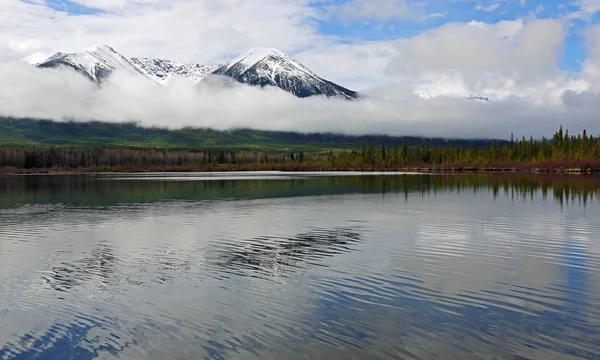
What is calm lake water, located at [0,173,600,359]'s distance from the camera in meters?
15.9

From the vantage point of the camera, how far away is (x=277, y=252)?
31.7 metres

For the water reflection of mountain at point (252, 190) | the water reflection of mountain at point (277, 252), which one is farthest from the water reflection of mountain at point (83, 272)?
the water reflection of mountain at point (252, 190)

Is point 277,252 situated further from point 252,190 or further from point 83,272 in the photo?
point 252,190

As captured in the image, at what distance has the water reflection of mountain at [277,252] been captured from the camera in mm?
26766

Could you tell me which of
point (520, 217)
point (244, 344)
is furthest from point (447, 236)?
point (244, 344)

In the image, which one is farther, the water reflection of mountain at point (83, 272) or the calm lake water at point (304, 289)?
the water reflection of mountain at point (83, 272)

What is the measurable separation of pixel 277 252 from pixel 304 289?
9.55m

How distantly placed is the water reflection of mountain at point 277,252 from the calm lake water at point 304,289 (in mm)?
131

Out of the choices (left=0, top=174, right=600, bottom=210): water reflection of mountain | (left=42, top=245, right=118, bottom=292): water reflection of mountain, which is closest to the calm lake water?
(left=42, top=245, right=118, bottom=292): water reflection of mountain

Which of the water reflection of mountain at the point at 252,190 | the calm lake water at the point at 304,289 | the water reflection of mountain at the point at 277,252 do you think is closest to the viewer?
the calm lake water at the point at 304,289

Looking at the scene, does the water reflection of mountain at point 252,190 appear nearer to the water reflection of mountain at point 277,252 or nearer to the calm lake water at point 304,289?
the calm lake water at point 304,289

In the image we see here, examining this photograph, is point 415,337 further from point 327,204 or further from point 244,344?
point 327,204

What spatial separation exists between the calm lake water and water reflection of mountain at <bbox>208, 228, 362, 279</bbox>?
0.13 meters

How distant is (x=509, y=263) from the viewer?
27266 millimetres
